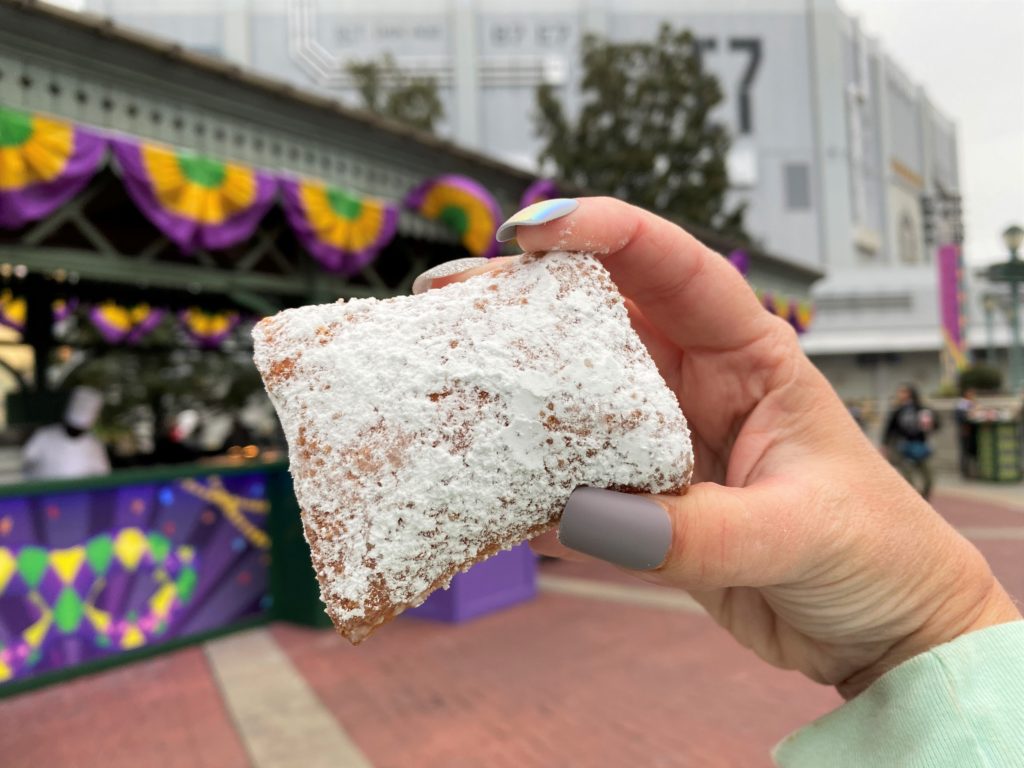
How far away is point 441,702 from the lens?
3.95 meters

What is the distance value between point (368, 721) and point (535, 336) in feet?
11.3

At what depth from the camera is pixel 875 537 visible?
1129 mm

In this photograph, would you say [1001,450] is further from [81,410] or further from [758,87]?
[758,87]

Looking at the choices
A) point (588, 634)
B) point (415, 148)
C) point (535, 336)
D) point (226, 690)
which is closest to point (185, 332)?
point (415, 148)

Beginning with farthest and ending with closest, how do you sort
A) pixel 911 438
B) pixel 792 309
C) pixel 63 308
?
pixel 792 309
pixel 911 438
pixel 63 308

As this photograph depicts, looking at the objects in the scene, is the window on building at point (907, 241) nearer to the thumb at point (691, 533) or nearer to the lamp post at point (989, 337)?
the lamp post at point (989, 337)

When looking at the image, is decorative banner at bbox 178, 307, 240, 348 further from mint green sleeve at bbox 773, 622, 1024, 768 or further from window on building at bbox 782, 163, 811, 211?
window on building at bbox 782, 163, 811, 211

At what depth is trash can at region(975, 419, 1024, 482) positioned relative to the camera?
475 inches

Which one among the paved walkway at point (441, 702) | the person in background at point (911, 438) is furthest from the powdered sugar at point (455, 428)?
the person in background at point (911, 438)

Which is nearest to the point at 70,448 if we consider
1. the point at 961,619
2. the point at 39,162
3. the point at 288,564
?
the point at 288,564

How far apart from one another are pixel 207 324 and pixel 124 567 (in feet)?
19.6

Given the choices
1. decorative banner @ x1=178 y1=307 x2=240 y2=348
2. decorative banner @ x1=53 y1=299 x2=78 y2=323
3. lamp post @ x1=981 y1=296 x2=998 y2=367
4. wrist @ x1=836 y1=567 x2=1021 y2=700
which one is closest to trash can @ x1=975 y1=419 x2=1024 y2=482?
decorative banner @ x1=178 y1=307 x2=240 y2=348

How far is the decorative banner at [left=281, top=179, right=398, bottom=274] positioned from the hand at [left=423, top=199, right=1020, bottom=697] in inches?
149

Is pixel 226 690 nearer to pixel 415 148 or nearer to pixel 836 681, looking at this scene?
pixel 836 681
